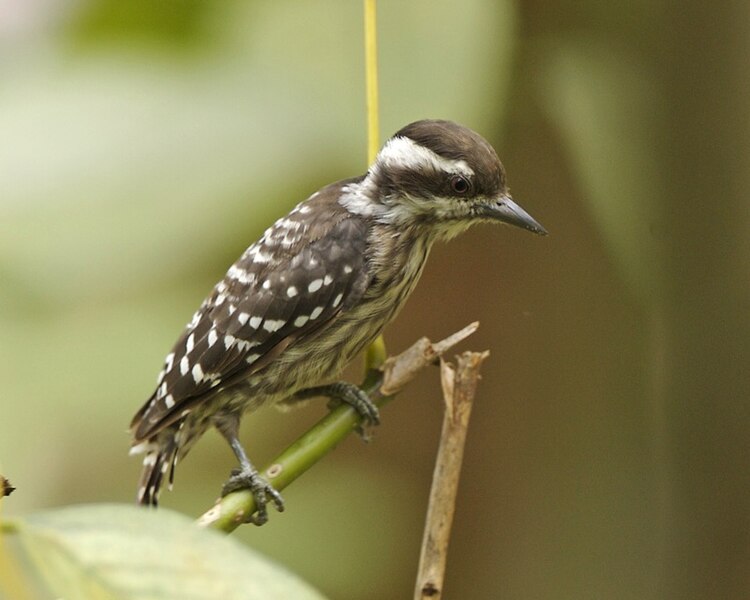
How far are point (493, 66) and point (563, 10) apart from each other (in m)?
1.02

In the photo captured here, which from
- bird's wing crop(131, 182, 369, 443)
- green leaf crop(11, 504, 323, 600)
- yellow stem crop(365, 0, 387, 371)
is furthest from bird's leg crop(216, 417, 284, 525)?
green leaf crop(11, 504, 323, 600)

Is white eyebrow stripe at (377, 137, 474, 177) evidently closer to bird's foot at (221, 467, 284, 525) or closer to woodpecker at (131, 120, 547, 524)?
woodpecker at (131, 120, 547, 524)

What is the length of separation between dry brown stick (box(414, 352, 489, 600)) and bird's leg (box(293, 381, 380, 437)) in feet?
0.90

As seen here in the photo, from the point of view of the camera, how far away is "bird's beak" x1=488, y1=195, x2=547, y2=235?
4.91 feet

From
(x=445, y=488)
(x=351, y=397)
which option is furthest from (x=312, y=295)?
(x=445, y=488)

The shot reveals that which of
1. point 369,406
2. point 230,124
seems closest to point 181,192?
point 230,124

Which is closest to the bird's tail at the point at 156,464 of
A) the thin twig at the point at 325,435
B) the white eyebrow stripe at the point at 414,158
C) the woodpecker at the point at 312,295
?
the woodpecker at the point at 312,295

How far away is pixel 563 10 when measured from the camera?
1919 mm

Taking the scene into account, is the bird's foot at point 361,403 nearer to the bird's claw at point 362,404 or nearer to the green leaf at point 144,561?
the bird's claw at point 362,404

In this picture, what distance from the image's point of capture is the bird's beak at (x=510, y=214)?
1496 millimetres

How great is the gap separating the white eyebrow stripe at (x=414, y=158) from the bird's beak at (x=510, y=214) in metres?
0.06

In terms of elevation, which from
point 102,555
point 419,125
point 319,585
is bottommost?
point 319,585

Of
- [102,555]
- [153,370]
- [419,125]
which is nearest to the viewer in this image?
[102,555]

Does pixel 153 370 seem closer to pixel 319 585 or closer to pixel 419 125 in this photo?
pixel 319 585
